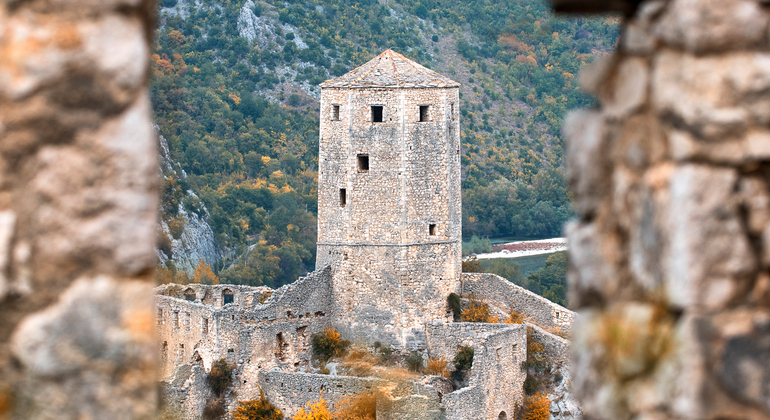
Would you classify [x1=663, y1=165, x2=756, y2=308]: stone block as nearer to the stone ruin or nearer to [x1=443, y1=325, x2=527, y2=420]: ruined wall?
the stone ruin

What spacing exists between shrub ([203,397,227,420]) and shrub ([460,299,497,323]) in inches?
205

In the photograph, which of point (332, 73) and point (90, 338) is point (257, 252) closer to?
point (332, 73)

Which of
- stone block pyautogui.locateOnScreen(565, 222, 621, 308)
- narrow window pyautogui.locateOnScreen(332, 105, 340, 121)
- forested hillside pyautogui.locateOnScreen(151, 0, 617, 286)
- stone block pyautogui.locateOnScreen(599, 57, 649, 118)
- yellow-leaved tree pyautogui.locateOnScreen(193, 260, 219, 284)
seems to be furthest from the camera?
forested hillside pyautogui.locateOnScreen(151, 0, 617, 286)

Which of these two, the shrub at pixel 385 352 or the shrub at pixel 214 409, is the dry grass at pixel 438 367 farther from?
the shrub at pixel 214 409

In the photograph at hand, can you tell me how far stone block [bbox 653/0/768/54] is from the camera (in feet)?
9.54

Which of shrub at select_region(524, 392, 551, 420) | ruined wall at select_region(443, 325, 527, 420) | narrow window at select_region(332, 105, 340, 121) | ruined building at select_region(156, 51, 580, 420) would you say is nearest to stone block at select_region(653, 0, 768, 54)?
ruined wall at select_region(443, 325, 527, 420)

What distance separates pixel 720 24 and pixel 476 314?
58.5ft

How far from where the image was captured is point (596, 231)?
3312 mm

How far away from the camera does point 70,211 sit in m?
2.88

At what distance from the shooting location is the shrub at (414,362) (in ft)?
62.1

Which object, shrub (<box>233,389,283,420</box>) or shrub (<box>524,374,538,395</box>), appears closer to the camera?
shrub (<box>233,389,283,420</box>)

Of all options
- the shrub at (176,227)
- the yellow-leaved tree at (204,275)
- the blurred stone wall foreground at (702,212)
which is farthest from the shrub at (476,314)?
the shrub at (176,227)

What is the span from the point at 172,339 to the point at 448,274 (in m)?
5.80

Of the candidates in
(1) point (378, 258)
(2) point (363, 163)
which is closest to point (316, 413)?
(1) point (378, 258)
